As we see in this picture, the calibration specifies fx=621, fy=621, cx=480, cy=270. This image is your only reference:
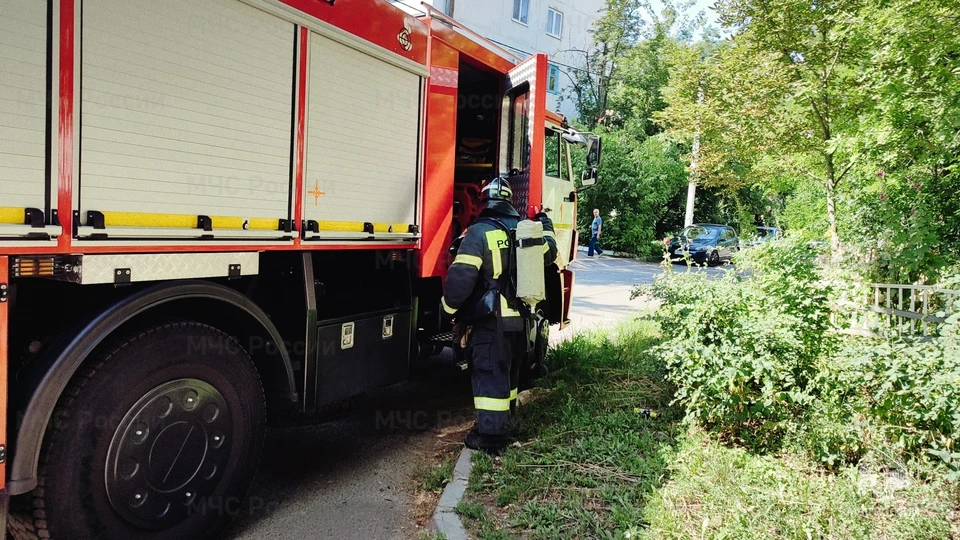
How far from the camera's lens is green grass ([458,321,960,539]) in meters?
2.86

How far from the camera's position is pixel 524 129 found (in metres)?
5.04

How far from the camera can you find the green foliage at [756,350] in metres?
3.72

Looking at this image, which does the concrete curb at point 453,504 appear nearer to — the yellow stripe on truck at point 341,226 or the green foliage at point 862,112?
the yellow stripe on truck at point 341,226

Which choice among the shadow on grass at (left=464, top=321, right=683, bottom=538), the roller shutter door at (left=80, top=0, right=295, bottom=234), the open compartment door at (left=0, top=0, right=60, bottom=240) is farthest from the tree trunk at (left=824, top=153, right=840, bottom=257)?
the open compartment door at (left=0, top=0, right=60, bottom=240)

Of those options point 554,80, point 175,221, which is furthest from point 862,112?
point 554,80

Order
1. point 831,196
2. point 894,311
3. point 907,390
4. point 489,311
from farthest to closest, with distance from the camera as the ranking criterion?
point 831,196, point 894,311, point 489,311, point 907,390

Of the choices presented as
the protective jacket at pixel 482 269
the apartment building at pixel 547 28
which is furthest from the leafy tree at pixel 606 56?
the protective jacket at pixel 482 269

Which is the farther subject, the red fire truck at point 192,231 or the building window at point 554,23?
the building window at point 554,23

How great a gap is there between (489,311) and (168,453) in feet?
6.75

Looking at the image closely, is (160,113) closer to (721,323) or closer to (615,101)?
(721,323)

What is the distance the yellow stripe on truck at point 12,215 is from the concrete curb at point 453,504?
2.19 m

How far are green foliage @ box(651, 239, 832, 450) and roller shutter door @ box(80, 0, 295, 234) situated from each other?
2.65 metres

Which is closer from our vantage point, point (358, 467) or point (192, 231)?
point (192, 231)

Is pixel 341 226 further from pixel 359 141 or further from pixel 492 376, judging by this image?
pixel 492 376
